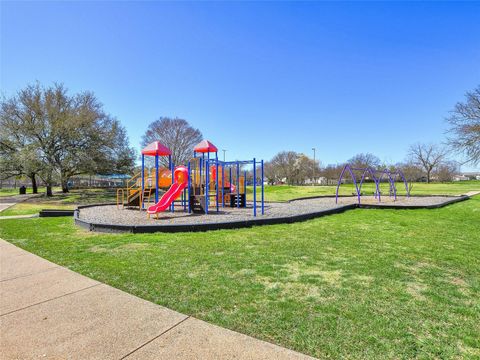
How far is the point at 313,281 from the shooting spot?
4180mm

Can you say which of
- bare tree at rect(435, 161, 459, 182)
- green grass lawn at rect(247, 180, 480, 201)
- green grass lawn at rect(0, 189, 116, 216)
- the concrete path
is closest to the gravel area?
green grass lawn at rect(0, 189, 116, 216)

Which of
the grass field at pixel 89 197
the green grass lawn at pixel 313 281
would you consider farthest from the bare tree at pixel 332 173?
the green grass lawn at pixel 313 281

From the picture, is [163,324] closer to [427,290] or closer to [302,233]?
[427,290]

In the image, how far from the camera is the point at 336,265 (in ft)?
16.3

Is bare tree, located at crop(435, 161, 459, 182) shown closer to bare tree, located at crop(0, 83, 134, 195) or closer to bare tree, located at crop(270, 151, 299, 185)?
bare tree, located at crop(270, 151, 299, 185)

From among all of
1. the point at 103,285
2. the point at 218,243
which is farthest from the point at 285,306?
the point at 218,243

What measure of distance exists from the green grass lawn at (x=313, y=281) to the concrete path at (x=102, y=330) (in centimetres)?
22

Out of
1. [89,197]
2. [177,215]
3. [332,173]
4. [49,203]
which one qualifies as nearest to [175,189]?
[177,215]

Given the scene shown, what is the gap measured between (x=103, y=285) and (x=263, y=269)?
2.41 m

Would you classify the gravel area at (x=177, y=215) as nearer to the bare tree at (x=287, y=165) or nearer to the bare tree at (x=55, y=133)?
the bare tree at (x=55, y=133)

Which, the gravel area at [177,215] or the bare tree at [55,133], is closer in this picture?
the gravel area at [177,215]

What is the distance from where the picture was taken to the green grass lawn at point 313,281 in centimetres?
271

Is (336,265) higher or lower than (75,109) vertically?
lower

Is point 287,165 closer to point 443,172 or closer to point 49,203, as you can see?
point 443,172
